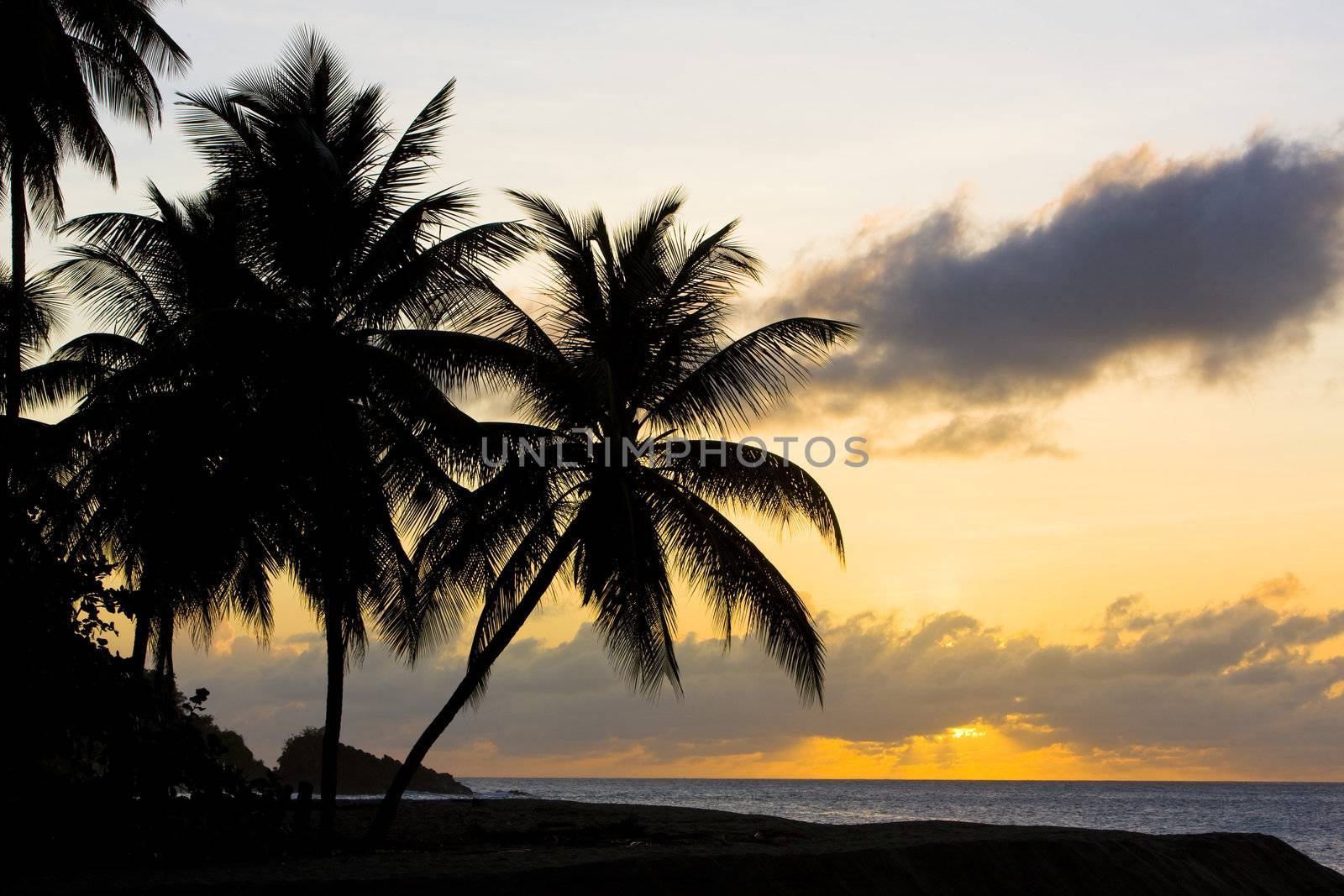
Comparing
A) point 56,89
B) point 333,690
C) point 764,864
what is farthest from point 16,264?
point 764,864

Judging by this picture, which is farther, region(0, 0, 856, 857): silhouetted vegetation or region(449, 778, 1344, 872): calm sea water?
region(449, 778, 1344, 872): calm sea water

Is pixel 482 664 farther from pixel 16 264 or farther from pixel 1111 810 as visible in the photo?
pixel 1111 810

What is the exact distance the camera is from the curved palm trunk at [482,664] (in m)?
13.4

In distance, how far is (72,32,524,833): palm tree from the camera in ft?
44.0

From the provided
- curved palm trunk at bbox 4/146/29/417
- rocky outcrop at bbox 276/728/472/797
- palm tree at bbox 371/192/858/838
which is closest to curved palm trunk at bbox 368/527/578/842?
palm tree at bbox 371/192/858/838

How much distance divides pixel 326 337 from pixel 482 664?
410 centimetres

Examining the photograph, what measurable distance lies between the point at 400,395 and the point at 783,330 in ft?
14.6

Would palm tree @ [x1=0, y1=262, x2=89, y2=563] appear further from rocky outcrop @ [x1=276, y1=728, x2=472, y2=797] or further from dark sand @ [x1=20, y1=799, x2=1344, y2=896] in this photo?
rocky outcrop @ [x1=276, y1=728, x2=472, y2=797]

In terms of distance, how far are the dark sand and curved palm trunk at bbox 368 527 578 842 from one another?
70 cm

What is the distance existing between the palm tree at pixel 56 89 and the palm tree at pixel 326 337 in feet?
8.62

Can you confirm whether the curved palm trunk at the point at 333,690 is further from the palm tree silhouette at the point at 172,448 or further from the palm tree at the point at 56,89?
the palm tree at the point at 56,89

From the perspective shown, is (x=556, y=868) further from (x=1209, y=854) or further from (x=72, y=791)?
(x=1209, y=854)

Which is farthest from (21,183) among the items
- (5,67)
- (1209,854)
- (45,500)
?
(1209,854)

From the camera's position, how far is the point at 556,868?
32.8 ft
